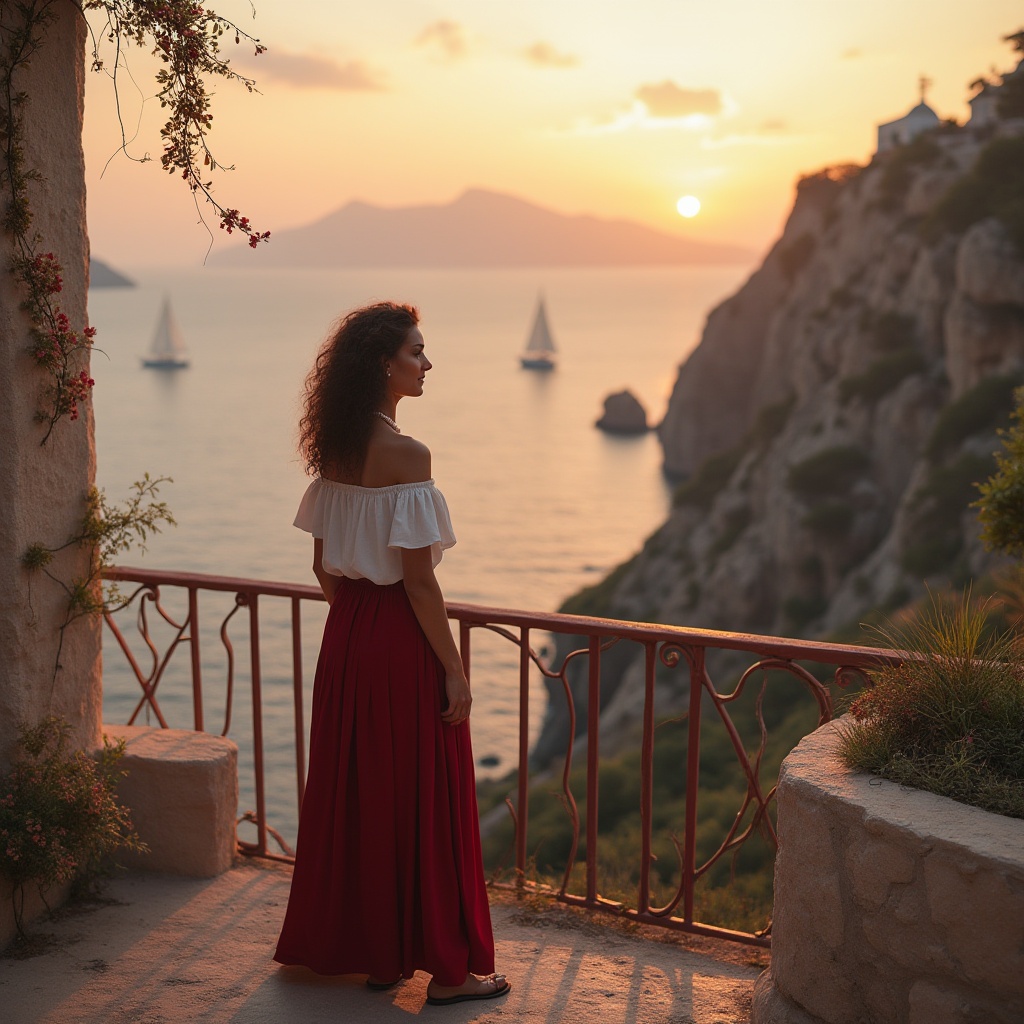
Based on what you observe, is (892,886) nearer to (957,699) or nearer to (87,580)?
(957,699)

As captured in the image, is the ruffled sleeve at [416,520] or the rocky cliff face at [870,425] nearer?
the ruffled sleeve at [416,520]

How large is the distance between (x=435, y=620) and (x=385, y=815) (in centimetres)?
58

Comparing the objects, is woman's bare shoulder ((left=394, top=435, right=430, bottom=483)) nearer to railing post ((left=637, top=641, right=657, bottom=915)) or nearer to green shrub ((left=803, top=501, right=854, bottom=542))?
railing post ((left=637, top=641, right=657, bottom=915))

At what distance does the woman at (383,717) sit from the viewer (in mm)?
3143

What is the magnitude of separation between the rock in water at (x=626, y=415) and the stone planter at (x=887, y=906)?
262 feet

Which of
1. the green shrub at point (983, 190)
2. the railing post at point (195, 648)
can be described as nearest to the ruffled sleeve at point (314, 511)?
the railing post at point (195, 648)

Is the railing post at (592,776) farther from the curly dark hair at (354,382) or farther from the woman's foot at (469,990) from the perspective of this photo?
the curly dark hair at (354,382)

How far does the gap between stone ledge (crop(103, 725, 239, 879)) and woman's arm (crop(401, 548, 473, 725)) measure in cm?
124

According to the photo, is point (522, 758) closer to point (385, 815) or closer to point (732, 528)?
point (385, 815)

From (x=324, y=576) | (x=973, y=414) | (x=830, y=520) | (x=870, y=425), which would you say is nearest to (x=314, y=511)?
(x=324, y=576)

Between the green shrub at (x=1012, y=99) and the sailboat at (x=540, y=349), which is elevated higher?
the green shrub at (x=1012, y=99)

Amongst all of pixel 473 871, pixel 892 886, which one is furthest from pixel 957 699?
pixel 473 871

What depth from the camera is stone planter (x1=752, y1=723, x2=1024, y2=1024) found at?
7.97ft

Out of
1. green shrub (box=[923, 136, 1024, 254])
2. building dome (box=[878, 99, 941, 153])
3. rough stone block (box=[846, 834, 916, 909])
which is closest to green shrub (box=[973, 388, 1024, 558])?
rough stone block (box=[846, 834, 916, 909])
